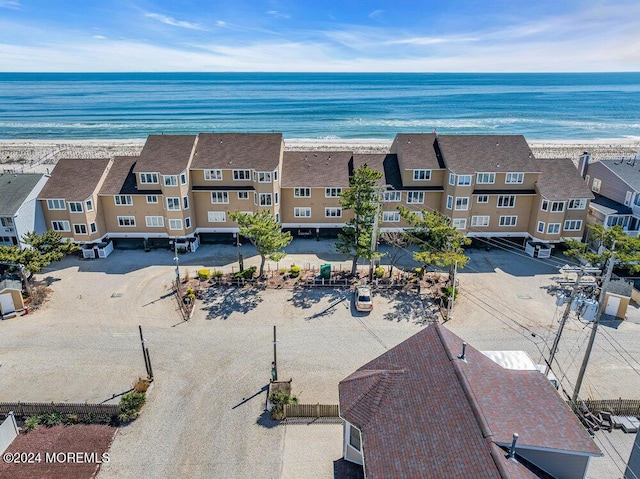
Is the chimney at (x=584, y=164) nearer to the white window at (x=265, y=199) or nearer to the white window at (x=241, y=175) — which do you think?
the white window at (x=265, y=199)

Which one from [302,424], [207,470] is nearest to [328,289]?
[302,424]

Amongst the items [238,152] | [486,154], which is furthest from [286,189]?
[486,154]

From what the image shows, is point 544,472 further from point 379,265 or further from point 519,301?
point 379,265

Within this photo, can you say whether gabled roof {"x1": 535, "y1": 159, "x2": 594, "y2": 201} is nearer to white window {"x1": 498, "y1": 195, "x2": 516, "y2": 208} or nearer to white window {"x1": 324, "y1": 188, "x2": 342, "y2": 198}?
white window {"x1": 498, "y1": 195, "x2": 516, "y2": 208}

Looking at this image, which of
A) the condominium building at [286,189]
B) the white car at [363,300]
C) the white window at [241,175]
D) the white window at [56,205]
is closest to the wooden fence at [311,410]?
the white car at [363,300]

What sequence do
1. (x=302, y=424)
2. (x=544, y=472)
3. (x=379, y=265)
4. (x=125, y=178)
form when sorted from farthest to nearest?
1. (x=125, y=178)
2. (x=379, y=265)
3. (x=302, y=424)
4. (x=544, y=472)

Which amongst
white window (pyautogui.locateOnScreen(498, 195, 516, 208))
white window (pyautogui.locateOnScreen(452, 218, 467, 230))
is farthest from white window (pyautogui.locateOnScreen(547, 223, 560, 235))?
white window (pyautogui.locateOnScreen(452, 218, 467, 230))

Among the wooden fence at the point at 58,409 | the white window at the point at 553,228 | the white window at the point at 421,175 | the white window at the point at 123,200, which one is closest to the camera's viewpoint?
the wooden fence at the point at 58,409
